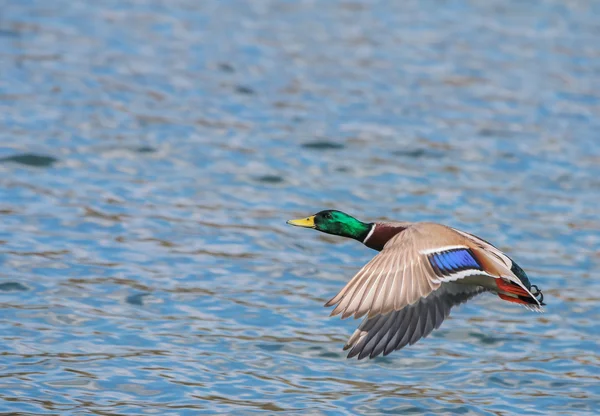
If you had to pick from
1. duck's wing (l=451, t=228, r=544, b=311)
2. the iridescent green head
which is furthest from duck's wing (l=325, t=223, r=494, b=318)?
the iridescent green head

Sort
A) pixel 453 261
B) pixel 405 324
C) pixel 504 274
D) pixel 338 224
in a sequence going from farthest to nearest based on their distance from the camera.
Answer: pixel 338 224 → pixel 405 324 → pixel 504 274 → pixel 453 261

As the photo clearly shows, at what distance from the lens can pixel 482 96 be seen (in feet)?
49.0

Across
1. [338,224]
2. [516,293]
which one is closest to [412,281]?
[516,293]

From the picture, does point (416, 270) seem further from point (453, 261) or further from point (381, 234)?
point (381, 234)

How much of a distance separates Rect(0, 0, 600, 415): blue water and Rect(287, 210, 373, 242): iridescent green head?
0.83m

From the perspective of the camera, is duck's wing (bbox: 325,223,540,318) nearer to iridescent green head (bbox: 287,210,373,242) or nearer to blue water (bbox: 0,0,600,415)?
iridescent green head (bbox: 287,210,373,242)

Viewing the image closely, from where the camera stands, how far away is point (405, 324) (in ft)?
25.9

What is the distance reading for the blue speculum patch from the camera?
293 inches

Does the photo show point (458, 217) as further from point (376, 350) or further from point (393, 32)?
point (393, 32)

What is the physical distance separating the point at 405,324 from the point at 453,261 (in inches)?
24.0

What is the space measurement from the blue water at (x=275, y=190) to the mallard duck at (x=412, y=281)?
537 millimetres

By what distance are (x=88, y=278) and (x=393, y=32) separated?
27.1 ft

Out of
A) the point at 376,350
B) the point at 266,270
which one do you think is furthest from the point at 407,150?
the point at 376,350

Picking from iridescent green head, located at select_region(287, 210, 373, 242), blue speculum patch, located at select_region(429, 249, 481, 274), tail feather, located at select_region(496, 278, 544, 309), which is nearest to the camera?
blue speculum patch, located at select_region(429, 249, 481, 274)
